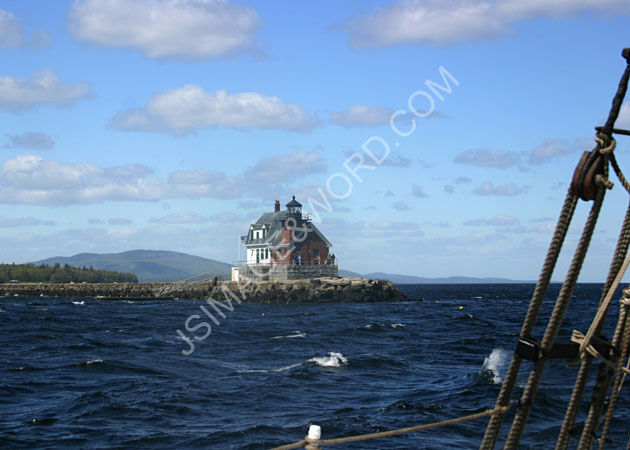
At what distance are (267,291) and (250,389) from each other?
57034 millimetres

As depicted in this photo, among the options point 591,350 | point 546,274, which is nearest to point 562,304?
point 546,274

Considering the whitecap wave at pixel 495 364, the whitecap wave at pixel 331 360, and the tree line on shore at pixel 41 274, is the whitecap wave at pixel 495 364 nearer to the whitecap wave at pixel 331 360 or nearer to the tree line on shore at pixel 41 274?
the whitecap wave at pixel 331 360

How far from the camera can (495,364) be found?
1027 inches

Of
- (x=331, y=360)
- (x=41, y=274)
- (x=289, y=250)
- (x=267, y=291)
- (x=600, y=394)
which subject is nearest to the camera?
(x=600, y=394)

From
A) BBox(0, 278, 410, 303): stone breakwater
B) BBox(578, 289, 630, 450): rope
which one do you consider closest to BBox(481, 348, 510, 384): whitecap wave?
BBox(578, 289, 630, 450): rope

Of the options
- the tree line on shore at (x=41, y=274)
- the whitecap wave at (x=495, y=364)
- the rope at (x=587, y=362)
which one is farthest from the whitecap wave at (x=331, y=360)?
the tree line on shore at (x=41, y=274)

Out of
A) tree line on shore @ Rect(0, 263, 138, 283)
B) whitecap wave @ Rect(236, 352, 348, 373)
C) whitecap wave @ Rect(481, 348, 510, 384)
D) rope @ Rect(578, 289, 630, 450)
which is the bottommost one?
tree line on shore @ Rect(0, 263, 138, 283)

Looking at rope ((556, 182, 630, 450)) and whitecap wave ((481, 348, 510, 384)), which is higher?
rope ((556, 182, 630, 450))

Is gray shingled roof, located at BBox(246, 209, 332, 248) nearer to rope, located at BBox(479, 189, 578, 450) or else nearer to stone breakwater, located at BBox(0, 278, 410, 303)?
stone breakwater, located at BBox(0, 278, 410, 303)

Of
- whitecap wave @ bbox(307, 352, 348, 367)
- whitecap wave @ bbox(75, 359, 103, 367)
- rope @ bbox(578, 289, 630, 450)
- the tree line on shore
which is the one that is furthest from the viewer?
the tree line on shore

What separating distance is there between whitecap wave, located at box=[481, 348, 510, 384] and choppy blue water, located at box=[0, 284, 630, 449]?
70 mm

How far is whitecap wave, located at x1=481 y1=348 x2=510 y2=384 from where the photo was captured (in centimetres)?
2303

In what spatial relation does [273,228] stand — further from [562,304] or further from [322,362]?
[562,304]

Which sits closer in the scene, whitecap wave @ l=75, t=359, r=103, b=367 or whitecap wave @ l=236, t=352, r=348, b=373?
whitecap wave @ l=236, t=352, r=348, b=373
